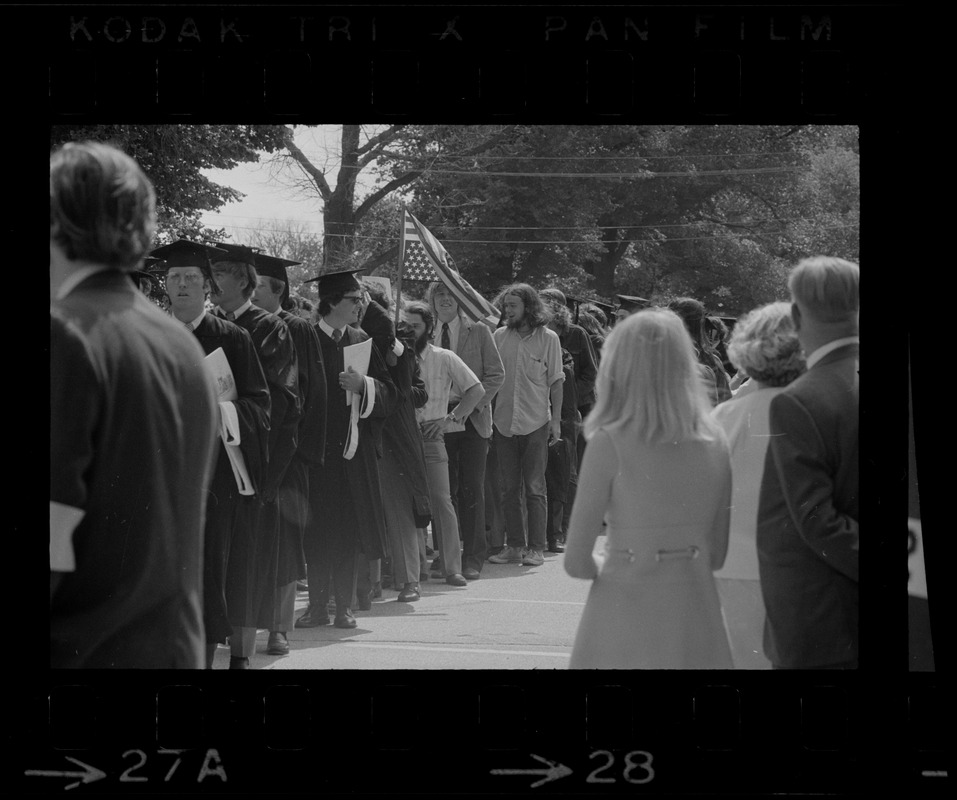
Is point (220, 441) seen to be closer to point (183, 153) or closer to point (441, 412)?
point (441, 412)

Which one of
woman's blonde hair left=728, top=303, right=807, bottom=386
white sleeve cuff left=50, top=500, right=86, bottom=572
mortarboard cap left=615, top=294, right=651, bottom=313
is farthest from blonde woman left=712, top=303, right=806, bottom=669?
white sleeve cuff left=50, top=500, right=86, bottom=572

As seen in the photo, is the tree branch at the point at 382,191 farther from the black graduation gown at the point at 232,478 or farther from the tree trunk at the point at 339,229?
the black graduation gown at the point at 232,478

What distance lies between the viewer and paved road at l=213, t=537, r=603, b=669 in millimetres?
2799

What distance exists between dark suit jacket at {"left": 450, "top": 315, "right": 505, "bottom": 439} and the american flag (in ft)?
0.29

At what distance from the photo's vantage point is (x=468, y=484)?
3.00 meters

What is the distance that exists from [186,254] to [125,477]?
57cm

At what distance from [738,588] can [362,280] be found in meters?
1.20

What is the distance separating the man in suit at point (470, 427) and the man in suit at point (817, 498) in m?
0.69

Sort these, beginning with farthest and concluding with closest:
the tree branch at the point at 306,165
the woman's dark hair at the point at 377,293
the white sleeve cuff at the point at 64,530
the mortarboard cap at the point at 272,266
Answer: the woman's dark hair at the point at 377,293, the mortarboard cap at the point at 272,266, the tree branch at the point at 306,165, the white sleeve cuff at the point at 64,530

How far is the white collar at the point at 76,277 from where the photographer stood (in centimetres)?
276
